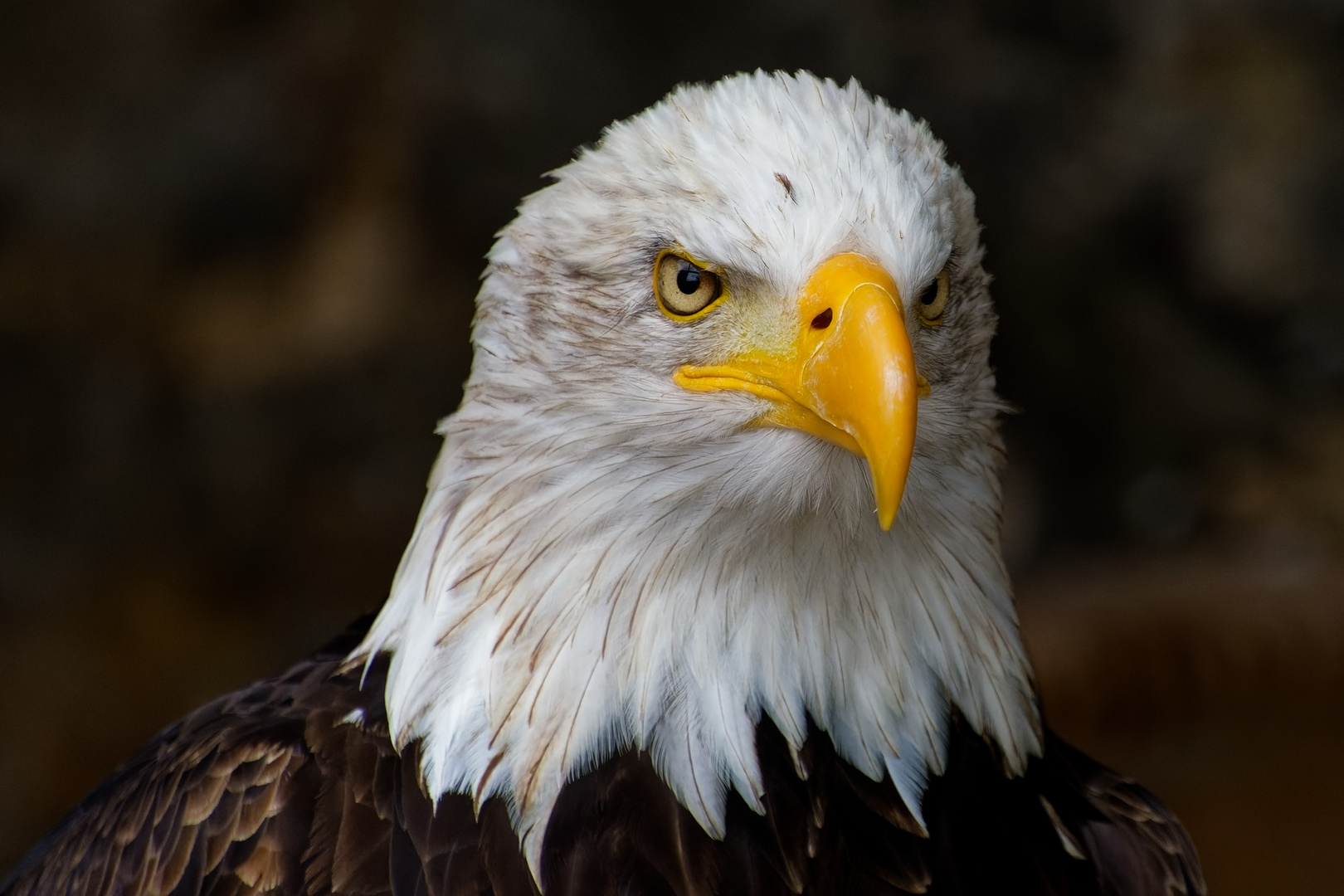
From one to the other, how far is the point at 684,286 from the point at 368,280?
11.6 feet

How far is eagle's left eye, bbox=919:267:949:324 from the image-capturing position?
5.12ft

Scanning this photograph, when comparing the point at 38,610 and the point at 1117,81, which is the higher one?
the point at 1117,81

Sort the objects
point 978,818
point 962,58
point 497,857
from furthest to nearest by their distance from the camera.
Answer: point 962,58, point 978,818, point 497,857

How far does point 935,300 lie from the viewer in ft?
5.17

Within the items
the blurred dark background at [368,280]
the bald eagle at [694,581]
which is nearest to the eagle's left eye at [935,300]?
the bald eagle at [694,581]

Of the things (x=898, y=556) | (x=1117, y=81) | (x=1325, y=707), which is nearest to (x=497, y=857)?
(x=898, y=556)

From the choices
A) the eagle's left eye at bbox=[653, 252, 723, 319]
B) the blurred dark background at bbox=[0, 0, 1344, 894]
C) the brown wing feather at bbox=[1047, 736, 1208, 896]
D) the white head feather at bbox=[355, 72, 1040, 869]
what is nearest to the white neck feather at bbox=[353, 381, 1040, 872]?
the white head feather at bbox=[355, 72, 1040, 869]

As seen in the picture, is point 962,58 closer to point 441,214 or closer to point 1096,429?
point 1096,429

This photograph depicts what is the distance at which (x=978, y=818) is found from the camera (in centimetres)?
173

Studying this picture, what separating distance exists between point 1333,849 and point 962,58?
10.3ft

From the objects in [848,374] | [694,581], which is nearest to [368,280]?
[694,581]

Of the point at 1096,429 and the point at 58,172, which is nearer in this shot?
the point at 58,172

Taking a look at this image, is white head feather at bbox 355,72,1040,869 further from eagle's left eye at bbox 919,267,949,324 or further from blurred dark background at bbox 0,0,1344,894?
blurred dark background at bbox 0,0,1344,894

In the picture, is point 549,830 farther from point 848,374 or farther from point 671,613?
point 848,374
